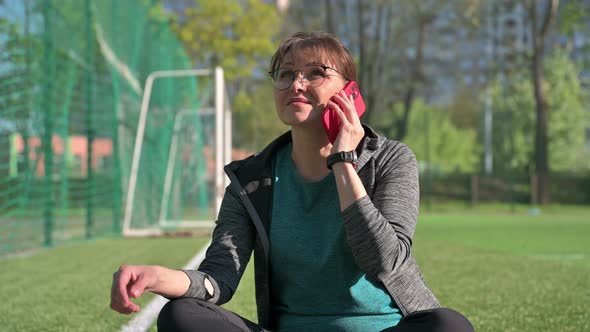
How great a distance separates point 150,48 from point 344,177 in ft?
45.2

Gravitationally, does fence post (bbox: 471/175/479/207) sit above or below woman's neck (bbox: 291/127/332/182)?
below

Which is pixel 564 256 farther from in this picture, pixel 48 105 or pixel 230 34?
pixel 230 34

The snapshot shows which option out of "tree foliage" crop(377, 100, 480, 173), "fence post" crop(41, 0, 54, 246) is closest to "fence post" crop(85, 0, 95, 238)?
"fence post" crop(41, 0, 54, 246)

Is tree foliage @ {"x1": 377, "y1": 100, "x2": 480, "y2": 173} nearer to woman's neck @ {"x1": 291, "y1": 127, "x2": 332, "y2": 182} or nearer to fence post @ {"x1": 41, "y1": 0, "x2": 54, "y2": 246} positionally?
fence post @ {"x1": 41, "y1": 0, "x2": 54, "y2": 246}

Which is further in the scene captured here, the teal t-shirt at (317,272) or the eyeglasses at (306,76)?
the eyeglasses at (306,76)

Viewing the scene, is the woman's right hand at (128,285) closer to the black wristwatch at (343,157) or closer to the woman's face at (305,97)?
the black wristwatch at (343,157)

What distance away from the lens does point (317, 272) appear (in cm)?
252

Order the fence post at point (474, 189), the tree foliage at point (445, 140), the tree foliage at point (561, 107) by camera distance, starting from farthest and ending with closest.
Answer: the tree foliage at point (445, 140)
the tree foliage at point (561, 107)
the fence post at point (474, 189)

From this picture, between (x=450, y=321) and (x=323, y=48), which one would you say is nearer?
(x=450, y=321)

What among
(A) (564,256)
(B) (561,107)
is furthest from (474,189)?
(B) (561,107)

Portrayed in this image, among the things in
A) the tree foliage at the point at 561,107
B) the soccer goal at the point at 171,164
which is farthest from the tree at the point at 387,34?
the soccer goal at the point at 171,164

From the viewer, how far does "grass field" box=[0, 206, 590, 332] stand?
412 cm

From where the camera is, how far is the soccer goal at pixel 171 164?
1226cm

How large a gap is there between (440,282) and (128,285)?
4070mm
